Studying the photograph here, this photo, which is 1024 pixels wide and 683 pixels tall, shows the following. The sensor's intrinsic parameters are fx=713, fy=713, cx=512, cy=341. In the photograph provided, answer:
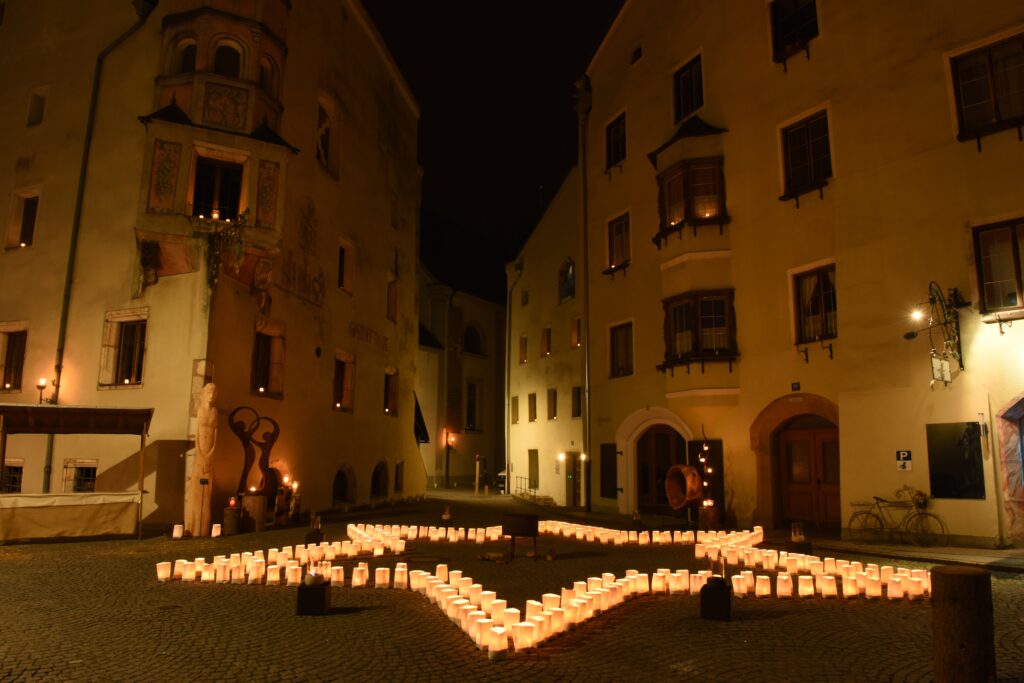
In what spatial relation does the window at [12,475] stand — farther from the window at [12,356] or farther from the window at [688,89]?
the window at [688,89]

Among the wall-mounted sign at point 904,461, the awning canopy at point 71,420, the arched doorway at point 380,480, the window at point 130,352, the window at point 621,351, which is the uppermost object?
the window at point 621,351

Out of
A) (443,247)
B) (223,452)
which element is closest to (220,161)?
(223,452)

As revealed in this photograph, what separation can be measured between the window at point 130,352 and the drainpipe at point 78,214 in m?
1.90

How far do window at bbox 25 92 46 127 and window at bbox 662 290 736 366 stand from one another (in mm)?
20215

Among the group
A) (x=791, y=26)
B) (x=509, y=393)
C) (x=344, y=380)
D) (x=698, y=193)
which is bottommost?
(x=344, y=380)

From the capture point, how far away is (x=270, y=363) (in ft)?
69.9

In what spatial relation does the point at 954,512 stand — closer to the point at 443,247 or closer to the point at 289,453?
the point at 289,453

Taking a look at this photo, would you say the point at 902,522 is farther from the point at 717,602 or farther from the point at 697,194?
the point at 697,194

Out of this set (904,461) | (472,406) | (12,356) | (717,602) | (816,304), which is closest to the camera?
(717,602)

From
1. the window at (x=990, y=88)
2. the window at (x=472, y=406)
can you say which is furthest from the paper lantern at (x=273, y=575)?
the window at (x=472, y=406)

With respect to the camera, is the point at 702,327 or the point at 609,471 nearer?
the point at 702,327

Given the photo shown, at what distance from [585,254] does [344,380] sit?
401 inches

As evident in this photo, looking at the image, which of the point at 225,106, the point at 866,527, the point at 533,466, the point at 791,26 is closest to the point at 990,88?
the point at 791,26

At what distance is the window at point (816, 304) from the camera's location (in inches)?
704
